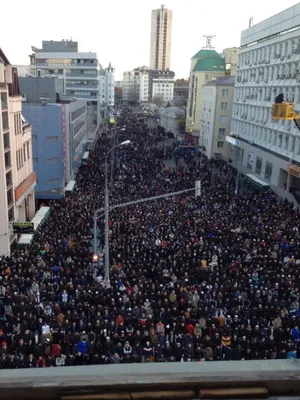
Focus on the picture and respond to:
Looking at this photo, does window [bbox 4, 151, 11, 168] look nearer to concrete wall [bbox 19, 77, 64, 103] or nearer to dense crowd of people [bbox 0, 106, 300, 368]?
dense crowd of people [bbox 0, 106, 300, 368]

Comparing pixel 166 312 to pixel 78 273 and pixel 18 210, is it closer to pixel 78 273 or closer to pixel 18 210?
pixel 78 273

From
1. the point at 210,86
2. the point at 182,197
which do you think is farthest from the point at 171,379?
the point at 210,86

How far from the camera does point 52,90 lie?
144 ft

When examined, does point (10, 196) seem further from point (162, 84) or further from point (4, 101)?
point (162, 84)

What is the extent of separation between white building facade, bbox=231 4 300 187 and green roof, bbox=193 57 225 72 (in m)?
19.4

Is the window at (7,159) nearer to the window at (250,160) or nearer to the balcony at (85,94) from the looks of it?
the window at (250,160)

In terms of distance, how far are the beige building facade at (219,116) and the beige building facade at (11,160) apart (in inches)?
1336

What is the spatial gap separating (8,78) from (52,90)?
63.6 feet

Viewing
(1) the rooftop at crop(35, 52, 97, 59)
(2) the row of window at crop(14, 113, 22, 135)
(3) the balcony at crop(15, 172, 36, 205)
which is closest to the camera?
(3) the balcony at crop(15, 172, 36, 205)

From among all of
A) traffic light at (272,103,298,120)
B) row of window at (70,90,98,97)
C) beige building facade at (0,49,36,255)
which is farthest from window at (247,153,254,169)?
row of window at (70,90,98,97)

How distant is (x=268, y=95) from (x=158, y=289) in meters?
31.6

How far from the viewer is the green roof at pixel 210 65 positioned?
70.7 meters

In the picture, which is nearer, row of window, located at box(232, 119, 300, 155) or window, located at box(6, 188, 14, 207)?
window, located at box(6, 188, 14, 207)

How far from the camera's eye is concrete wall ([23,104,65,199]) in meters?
32.6
